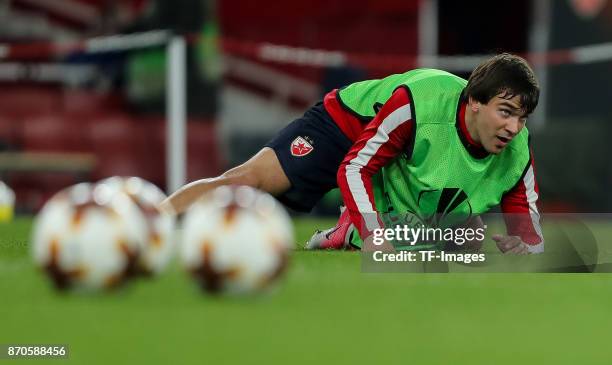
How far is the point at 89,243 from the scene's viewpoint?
3281mm

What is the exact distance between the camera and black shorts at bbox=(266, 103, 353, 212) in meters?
5.57

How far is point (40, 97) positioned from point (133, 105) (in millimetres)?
1961

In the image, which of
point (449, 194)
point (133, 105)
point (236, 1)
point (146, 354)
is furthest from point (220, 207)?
point (236, 1)

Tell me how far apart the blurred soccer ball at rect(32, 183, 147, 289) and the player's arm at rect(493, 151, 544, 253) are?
85.5 inches

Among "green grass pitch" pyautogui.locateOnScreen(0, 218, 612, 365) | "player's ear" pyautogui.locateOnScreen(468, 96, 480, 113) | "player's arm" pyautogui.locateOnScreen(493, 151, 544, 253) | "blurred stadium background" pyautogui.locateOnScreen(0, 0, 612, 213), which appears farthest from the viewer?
"blurred stadium background" pyautogui.locateOnScreen(0, 0, 612, 213)

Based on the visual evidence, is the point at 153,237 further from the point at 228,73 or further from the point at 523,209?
the point at 228,73

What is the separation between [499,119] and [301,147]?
4.00 feet

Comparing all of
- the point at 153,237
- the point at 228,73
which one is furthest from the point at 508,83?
the point at 228,73

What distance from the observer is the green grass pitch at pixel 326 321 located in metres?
2.73

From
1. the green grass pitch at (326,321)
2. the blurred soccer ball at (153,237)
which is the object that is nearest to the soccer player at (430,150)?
the green grass pitch at (326,321)

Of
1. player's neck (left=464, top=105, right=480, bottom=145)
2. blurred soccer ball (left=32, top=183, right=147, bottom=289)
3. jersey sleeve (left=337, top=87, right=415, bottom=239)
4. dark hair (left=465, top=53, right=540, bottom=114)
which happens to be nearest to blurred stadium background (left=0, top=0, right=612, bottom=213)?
jersey sleeve (left=337, top=87, right=415, bottom=239)

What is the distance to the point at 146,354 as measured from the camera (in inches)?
107

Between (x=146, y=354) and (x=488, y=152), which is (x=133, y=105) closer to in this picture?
(x=488, y=152)

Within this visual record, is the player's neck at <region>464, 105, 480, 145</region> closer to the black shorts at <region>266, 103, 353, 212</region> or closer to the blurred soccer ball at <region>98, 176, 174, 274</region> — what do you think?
the black shorts at <region>266, 103, 353, 212</region>
